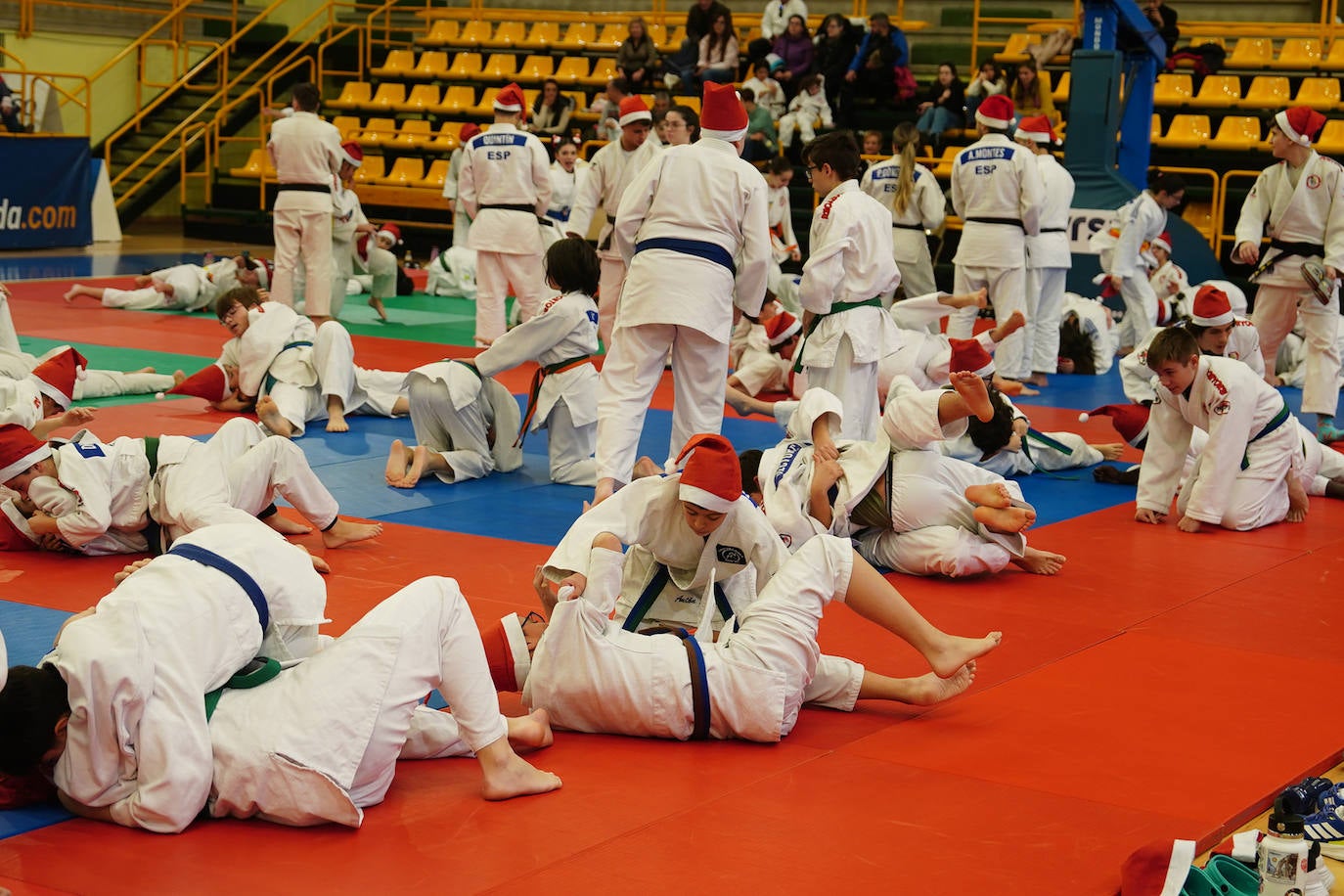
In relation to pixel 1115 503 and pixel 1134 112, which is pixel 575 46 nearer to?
pixel 1134 112

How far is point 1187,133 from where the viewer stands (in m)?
16.1

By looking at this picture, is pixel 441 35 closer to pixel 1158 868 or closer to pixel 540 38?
pixel 540 38

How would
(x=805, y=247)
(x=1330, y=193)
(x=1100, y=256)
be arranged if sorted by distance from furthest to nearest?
(x=805, y=247) → (x=1100, y=256) → (x=1330, y=193)

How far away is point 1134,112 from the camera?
1429 centimetres

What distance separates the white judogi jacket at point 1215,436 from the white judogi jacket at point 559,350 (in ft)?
8.81

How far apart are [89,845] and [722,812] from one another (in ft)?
4.65

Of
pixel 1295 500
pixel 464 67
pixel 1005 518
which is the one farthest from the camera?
pixel 464 67

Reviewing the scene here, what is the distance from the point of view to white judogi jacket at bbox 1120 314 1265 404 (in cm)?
807

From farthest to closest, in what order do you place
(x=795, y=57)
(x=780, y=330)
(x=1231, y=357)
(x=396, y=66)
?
(x=396, y=66) < (x=795, y=57) < (x=780, y=330) < (x=1231, y=357)

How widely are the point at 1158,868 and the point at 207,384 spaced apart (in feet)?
21.5

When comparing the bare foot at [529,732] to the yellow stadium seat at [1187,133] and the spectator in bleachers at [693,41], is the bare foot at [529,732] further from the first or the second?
the spectator in bleachers at [693,41]

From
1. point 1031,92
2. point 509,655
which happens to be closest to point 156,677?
point 509,655

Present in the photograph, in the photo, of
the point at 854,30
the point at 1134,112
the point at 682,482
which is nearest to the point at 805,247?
the point at 854,30

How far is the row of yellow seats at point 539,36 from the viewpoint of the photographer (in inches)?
801
